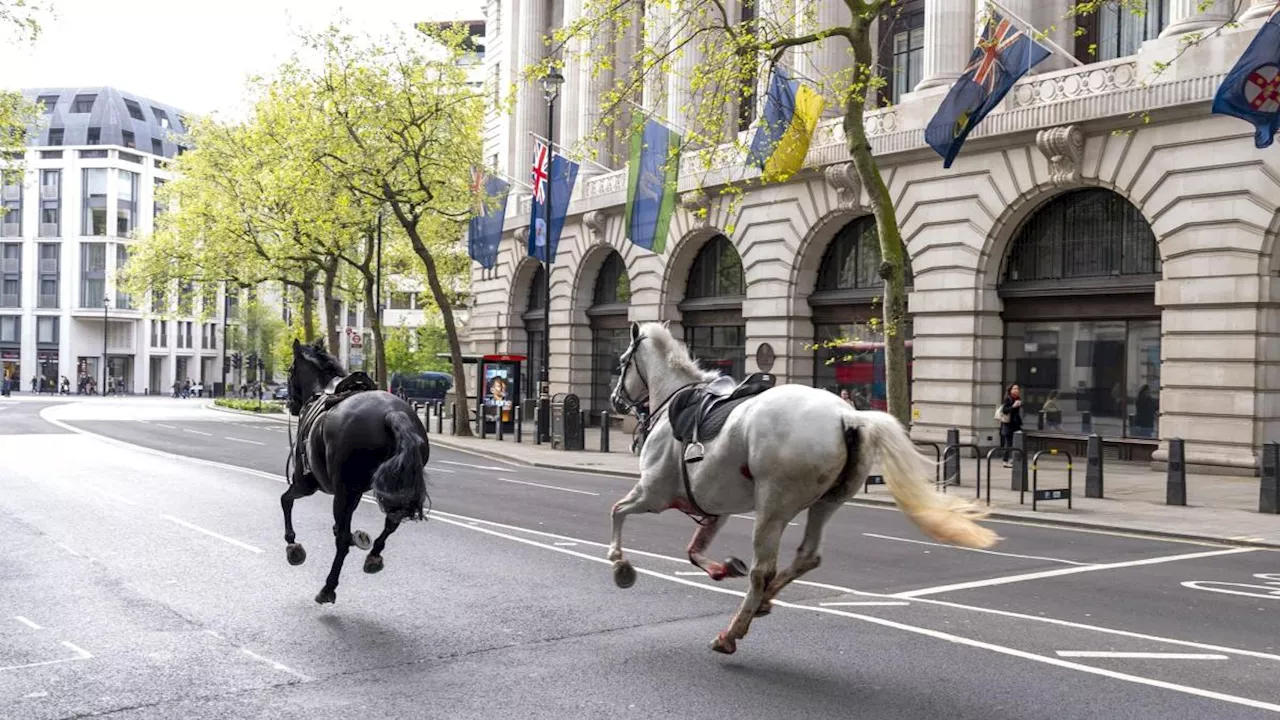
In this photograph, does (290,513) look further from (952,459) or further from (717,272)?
(717,272)

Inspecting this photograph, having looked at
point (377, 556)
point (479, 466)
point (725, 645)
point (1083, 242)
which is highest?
point (1083, 242)

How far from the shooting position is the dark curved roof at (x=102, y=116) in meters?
105

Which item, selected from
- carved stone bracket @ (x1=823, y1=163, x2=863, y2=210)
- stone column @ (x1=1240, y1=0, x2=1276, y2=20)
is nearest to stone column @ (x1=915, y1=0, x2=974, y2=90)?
carved stone bracket @ (x1=823, y1=163, x2=863, y2=210)

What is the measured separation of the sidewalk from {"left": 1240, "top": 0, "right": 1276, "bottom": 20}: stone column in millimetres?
8767

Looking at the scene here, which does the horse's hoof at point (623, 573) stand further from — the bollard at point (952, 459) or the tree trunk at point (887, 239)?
the bollard at point (952, 459)

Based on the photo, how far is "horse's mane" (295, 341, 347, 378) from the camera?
10570 mm

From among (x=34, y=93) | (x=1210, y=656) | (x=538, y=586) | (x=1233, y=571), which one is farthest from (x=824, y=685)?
(x=34, y=93)

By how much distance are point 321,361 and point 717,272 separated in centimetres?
2760

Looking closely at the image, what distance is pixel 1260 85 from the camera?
1888 cm

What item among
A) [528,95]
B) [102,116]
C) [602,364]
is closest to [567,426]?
[602,364]

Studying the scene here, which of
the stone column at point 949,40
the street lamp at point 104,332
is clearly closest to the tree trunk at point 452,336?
the stone column at point 949,40

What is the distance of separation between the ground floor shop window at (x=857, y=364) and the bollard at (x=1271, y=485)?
1336cm

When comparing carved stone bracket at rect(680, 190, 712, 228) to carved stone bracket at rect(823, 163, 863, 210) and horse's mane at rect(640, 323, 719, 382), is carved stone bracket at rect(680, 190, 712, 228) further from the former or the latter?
horse's mane at rect(640, 323, 719, 382)

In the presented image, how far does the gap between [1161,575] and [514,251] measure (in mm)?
39437
